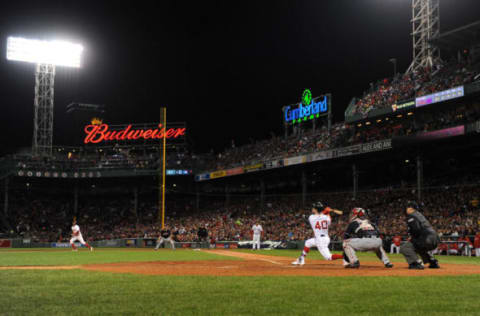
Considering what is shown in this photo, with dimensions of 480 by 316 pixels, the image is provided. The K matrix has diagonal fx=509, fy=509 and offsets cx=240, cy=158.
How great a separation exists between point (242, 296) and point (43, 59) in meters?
48.2

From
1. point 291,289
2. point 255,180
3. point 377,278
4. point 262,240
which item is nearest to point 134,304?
point 291,289

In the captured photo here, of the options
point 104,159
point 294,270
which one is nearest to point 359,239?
point 294,270

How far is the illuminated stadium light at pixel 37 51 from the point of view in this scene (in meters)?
49.2

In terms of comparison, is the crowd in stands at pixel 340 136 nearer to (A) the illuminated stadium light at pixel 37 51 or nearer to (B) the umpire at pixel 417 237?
(A) the illuminated stadium light at pixel 37 51

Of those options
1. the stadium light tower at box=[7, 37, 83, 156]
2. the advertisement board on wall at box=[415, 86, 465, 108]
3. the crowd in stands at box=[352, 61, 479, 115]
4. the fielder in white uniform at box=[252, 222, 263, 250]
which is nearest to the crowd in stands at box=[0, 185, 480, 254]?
the fielder in white uniform at box=[252, 222, 263, 250]

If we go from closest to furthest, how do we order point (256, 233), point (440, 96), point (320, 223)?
point (320, 223), point (440, 96), point (256, 233)

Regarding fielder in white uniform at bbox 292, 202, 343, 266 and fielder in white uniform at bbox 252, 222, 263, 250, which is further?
fielder in white uniform at bbox 252, 222, 263, 250

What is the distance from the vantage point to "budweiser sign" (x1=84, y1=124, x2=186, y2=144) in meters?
56.1

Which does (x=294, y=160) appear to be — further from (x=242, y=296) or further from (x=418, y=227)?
(x=242, y=296)

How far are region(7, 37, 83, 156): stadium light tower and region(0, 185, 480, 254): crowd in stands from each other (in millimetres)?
7558

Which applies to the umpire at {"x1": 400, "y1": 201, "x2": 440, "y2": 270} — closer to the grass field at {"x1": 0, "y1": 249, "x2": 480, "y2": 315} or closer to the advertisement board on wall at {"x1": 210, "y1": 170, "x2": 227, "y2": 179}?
the grass field at {"x1": 0, "y1": 249, "x2": 480, "y2": 315}

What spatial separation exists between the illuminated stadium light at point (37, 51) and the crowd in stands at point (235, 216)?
15.8 meters

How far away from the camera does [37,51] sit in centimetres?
4934

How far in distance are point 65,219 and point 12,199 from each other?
6515 millimetres
